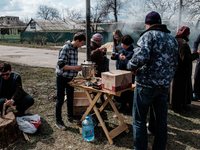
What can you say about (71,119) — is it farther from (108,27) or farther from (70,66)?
(108,27)

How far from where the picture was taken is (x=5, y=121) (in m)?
2.98

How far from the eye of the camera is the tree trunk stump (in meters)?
2.88

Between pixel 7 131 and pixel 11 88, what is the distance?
3.42 ft

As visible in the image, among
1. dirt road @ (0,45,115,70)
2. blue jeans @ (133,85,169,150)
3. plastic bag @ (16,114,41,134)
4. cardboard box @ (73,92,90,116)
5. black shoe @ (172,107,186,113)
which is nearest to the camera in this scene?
blue jeans @ (133,85,169,150)

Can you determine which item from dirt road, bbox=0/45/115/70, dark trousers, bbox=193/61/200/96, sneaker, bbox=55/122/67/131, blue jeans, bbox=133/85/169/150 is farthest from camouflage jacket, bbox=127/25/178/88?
dirt road, bbox=0/45/115/70

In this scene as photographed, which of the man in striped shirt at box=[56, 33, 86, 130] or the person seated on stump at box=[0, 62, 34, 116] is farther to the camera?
the person seated on stump at box=[0, 62, 34, 116]

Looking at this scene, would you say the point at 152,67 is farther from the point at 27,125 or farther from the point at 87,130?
the point at 27,125

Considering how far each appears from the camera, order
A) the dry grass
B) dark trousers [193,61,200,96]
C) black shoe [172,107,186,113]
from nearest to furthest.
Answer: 1. the dry grass
2. black shoe [172,107,186,113]
3. dark trousers [193,61,200,96]

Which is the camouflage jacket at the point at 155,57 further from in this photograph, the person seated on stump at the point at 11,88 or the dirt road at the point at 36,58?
the dirt road at the point at 36,58

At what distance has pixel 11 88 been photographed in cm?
368

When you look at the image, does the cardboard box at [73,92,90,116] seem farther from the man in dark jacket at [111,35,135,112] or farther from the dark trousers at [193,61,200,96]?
the dark trousers at [193,61,200,96]

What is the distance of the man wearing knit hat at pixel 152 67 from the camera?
2168 millimetres

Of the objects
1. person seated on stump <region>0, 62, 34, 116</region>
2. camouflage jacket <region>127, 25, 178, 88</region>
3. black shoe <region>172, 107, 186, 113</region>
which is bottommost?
black shoe <region>172, 107, 186, 113</region>

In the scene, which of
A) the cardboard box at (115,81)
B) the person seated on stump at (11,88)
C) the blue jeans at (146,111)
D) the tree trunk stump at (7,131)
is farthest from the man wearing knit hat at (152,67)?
the person seated on stump at (11,88)
